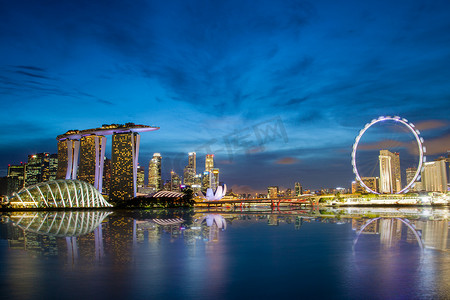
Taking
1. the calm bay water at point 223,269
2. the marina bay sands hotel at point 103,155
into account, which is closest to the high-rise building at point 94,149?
the marina bay sands hotel at point 103,155

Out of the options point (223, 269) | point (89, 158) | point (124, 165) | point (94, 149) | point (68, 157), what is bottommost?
point (223, 269)

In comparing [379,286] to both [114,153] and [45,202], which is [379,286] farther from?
[114,153]

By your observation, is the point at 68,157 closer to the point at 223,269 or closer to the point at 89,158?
the point at 89,158

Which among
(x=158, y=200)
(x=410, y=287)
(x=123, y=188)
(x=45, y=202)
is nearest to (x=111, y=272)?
(x=410, y=287)

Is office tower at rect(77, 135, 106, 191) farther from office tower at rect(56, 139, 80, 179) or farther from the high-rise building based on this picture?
office tower at rect(56, 139, 80, 179)

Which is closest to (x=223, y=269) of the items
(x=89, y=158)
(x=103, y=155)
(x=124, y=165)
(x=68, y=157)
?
(x=124, y=165)

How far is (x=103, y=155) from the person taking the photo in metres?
152

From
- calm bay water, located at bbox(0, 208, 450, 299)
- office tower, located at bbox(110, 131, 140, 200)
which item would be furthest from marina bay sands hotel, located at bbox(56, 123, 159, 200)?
calm bay water, located at bbox(0, 208, 450, 299)

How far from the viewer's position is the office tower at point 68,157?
156988 mm

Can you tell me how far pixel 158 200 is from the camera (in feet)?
360

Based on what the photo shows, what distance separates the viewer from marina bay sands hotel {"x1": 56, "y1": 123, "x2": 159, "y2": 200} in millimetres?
139000

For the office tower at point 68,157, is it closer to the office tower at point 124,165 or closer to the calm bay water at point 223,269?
the office tower at point 124,165

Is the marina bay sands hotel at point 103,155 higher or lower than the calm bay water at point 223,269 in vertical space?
higher

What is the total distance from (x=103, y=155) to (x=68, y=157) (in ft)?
55.6
